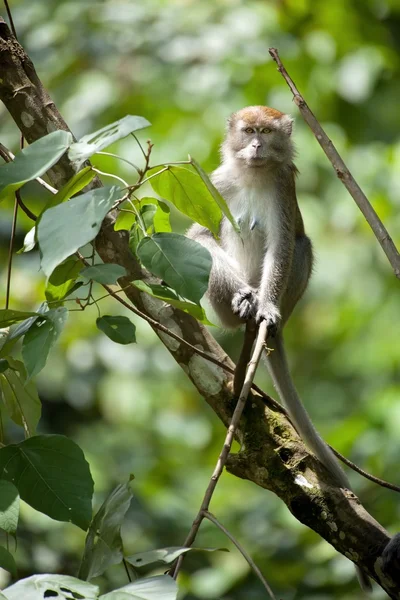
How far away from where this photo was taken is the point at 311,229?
21.6ft

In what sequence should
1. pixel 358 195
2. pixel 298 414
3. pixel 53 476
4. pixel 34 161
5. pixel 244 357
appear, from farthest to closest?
pixel 298 414 → pixel 244 357 → pixel 358 195 → pixel 53 476 → pixel 34 161

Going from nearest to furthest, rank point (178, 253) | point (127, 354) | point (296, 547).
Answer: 1. point (178, 253)
2. point (296, 547)
3. point (127, 354)

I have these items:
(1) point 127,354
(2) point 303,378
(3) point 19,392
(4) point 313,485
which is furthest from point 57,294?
(2) point 303,378

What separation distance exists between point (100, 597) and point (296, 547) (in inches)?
143

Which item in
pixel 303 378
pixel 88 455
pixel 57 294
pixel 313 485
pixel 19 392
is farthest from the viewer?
pixel 303 378

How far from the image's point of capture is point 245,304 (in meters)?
4.07

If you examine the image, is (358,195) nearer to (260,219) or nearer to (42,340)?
(42,340)

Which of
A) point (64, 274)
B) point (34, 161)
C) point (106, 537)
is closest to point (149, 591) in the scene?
point (106, 537)

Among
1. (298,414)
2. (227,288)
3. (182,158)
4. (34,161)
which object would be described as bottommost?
(298,414)

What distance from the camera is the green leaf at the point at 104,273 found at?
6.75ft

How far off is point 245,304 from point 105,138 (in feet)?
7.28

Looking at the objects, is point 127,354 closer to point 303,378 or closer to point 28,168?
point 303,378

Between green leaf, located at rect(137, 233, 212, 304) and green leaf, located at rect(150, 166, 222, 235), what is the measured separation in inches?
9.3

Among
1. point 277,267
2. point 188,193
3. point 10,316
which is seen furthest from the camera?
point 277,267
